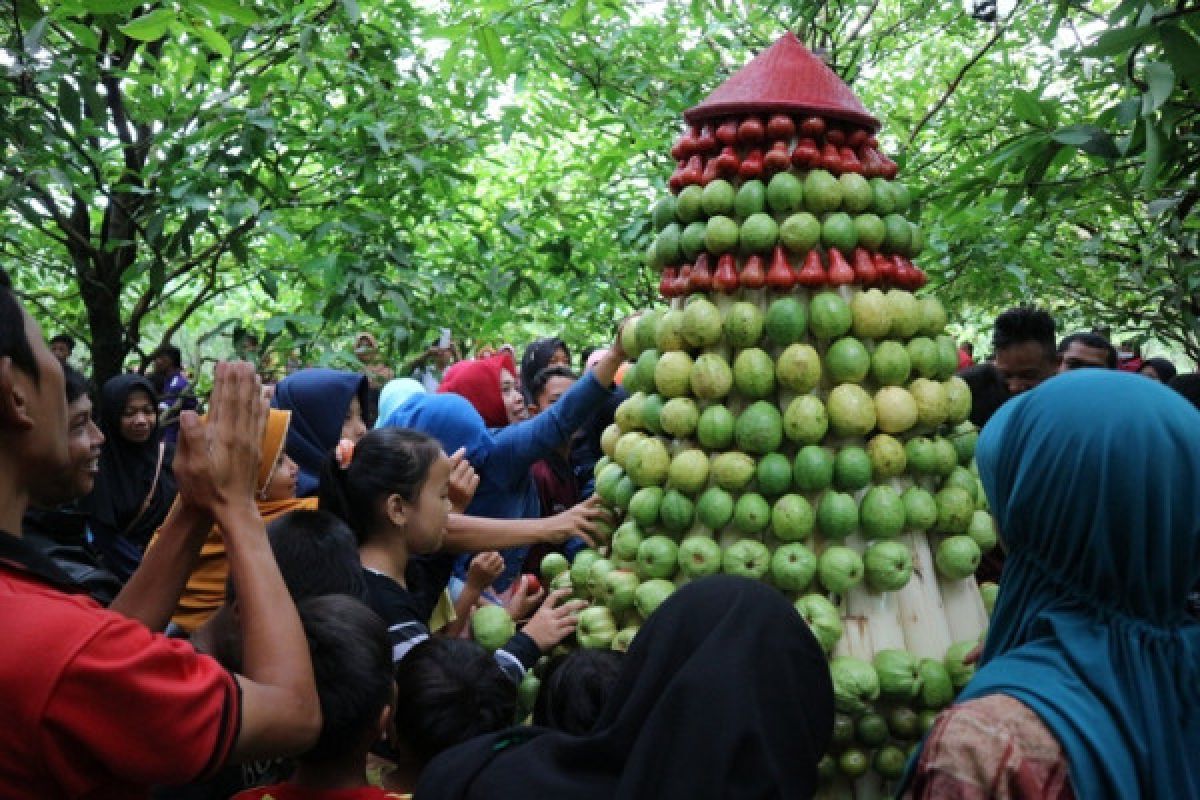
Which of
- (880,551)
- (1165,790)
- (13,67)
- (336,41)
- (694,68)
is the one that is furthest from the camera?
Answer: (694,68)

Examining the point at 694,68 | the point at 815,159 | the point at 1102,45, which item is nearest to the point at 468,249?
the point at 694,68

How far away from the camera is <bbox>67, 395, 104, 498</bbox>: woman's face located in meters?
2.05

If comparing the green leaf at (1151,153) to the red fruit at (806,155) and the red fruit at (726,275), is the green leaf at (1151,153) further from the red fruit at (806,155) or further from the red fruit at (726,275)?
the red fruit at (726,275)

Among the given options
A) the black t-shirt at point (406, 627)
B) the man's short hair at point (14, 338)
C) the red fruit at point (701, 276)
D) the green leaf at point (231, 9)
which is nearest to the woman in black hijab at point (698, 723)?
the black t-shirt at point (406, 627)

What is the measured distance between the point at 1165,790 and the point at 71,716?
5.32ft

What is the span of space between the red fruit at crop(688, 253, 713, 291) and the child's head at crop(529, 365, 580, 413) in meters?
3.39

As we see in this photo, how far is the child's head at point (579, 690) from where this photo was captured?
7.98 feet

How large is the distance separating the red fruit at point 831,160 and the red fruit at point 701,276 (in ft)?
1.36

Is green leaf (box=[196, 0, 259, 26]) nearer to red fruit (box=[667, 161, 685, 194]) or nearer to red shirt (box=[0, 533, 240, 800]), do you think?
red fruit (box=[667, 161, 685, 194])

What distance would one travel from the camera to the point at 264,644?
1.90 m

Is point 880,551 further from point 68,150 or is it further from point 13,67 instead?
point 68,150

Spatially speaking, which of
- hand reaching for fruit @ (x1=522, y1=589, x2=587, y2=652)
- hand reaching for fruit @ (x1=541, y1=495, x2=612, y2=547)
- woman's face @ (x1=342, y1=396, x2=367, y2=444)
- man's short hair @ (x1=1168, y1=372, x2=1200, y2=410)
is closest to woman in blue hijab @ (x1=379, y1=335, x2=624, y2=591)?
woman's face @ (x1=342, y1=396, x2=367, y2=444)

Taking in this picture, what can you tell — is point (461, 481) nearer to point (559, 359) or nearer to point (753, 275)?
point (753, 275)

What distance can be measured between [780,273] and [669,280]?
1.23ft
